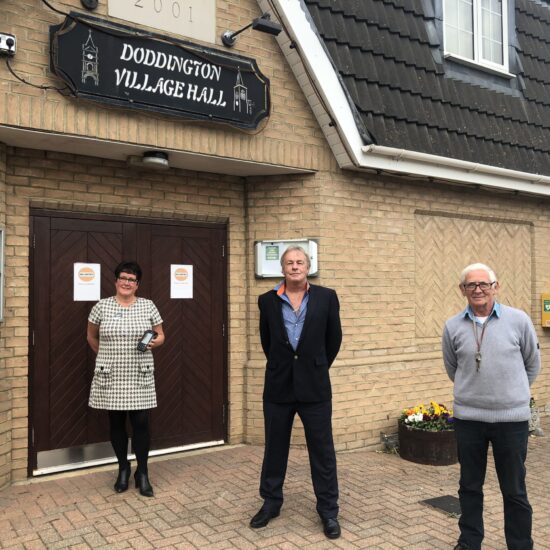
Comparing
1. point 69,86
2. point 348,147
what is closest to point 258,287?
point 348,147

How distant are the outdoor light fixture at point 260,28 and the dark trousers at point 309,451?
328 cm

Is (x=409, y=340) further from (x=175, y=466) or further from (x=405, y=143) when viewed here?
(x=175, y=466)

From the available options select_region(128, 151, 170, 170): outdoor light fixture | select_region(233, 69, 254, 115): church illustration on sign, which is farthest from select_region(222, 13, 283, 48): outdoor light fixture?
select_region(128, 151, 170, 170): outdoor light fixture

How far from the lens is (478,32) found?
26.0 ft

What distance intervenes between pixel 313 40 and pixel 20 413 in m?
4.27

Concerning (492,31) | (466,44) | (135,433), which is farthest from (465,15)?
(135,433)

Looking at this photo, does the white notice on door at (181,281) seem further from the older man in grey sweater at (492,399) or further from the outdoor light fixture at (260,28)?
the older man in grey sweater at (492,399)

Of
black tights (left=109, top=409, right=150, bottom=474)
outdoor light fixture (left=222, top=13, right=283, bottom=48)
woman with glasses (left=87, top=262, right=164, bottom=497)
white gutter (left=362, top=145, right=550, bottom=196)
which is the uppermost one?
outdoor light fixture (left=222, top=13, right=283, bottom=48)

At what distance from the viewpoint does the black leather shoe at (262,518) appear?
167 inches

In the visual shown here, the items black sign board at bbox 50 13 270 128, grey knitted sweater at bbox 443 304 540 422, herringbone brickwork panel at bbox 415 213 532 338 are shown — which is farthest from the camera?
herringbone brickwork panel at bbox 415 213 532 338

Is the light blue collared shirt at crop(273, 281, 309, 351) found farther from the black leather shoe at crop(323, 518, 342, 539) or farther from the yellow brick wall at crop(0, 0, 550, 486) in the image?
the yellow brick wall at crop(0, 0, 550, 486)

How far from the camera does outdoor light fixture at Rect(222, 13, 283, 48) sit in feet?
17.6

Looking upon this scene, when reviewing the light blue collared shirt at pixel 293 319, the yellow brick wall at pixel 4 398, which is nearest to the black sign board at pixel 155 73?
the yellow brick wall at pixel 4 398

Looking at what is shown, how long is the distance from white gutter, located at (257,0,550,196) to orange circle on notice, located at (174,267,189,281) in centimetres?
194
